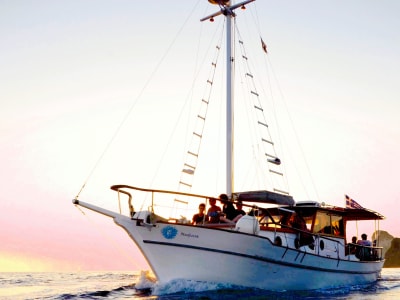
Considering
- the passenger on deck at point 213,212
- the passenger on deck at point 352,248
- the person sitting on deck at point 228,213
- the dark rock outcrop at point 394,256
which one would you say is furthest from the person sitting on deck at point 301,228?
the dark rock outcrop at point 394,256

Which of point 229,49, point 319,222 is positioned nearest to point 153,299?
point 319,222

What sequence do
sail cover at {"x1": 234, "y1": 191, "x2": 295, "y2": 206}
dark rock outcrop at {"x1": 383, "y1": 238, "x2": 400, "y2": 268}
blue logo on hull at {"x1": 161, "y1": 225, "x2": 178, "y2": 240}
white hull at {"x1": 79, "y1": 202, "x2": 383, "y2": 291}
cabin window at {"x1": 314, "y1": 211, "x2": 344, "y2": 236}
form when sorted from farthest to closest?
1. dark rock outcrop at {"x1": 383, "y1": 238, "x2": 400, "y2": 268}
2. cabin window at {"x1": 314, "y1": 211, "x2": 344, "y2": 236}
3. sail cover at {"x1": 234, "y1": 191, "x2": 295, "y2": 206}
4. blue logo on hull at {"x1": 161, "y1": 225, "x2": 178, "y2": 240}
5. white hull at {"x1": 79, "y1": 202, "x2": 383, "y2": 291}

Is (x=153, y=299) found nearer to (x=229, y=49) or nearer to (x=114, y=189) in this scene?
(x=114, y=189)

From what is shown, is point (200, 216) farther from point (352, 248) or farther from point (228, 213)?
point (352, 248)

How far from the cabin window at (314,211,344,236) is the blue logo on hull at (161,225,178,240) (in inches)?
280

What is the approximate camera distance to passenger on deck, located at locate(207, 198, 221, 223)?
15.9 meters

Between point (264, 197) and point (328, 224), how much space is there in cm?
398

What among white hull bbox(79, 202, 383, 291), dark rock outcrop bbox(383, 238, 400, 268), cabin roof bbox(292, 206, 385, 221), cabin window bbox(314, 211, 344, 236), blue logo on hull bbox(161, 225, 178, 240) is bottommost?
dark rock outcrop bbox(383, 238, 400, 268)

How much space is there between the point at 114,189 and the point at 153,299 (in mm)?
3920

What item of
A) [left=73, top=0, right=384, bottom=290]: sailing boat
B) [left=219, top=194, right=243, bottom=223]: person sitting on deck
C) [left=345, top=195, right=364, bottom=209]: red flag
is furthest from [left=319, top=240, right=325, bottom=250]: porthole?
[left=219, top=194, right=243, bottom=223]: person sitting on deck

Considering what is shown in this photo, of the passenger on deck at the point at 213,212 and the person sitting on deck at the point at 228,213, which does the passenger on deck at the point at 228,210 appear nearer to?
the person sitting on deck at the point at 228,213

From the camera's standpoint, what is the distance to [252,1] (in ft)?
76.6

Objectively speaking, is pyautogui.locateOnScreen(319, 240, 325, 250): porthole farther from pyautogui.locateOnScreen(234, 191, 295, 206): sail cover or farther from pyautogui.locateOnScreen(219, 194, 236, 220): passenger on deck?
Answer: pyautogui.locateOnScreen(219, 194, 236, 220): passenger on deck

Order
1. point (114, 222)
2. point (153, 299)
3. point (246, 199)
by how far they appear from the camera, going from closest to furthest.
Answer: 1. point (153, 299)
2. point (114, 222)
3. point (246, 199)
